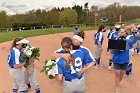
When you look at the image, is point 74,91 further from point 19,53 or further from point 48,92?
point 48,92

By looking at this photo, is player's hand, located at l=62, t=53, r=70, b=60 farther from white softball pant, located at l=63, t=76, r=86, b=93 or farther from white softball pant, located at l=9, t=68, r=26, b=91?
white softball pant, located at l=9, t=68, r=26, b=91

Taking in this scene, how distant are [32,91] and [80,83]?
3.93 m

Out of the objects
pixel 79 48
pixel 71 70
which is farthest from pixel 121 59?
pixel 71 70

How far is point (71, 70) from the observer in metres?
4.93

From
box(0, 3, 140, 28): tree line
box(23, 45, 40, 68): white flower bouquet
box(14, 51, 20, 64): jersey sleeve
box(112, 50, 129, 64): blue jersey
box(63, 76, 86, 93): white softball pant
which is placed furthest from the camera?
box(0, 3, 140, 28): tree line

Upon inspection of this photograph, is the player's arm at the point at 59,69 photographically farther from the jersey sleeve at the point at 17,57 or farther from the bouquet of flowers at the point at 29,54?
the bouquet of flowers at the point at 29,54

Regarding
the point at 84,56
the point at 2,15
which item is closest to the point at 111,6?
the point at 2,15

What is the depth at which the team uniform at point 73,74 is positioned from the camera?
192 inches

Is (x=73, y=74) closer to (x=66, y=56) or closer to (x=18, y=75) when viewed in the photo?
(x=66, y=56)

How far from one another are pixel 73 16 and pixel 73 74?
95837 mm

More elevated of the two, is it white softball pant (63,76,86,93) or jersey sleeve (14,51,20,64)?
jersey sleeve (14,51,20,64)

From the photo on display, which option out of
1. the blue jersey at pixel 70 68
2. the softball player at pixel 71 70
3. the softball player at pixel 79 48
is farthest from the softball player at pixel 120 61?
the blue jersey at pixel 70 68

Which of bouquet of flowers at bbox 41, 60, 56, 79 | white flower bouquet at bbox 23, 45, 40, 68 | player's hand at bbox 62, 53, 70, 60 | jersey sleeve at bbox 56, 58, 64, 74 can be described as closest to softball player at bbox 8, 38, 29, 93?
white flower bouquet at bbox 23, 45, 40, 68

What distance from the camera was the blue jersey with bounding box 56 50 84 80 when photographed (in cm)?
486
